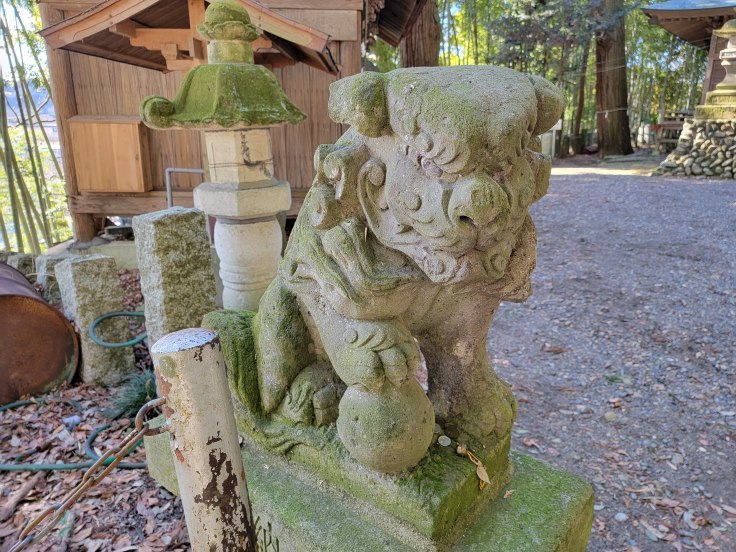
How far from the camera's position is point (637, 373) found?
3760 millimetres

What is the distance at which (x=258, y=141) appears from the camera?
11.2 ft

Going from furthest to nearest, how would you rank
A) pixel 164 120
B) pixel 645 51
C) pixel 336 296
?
pixel 645 51, pixel 164 120, pixel 336 296

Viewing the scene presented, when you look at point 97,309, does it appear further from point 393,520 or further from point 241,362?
point 393,520

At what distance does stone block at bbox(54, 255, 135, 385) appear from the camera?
136 inches

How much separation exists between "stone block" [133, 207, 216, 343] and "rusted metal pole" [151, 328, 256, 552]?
1812 millimetres

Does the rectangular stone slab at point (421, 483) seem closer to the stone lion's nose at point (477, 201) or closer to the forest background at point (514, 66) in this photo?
the stone lion's nose at point (477, 201)

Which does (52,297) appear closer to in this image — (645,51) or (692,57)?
(692,57)

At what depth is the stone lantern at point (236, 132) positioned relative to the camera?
3.07m

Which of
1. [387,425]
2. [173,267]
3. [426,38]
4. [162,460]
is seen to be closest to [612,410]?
[387,425]

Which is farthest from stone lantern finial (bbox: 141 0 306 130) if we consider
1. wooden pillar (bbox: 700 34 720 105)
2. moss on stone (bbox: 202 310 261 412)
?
wooden pillar (bbox: 700 34 720 105)

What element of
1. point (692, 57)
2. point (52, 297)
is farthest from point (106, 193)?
point (692, 57)

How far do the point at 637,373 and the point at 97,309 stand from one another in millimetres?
3596

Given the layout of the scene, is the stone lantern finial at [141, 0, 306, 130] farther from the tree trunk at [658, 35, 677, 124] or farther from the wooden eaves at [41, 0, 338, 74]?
the tree trunk at [658, 35, 677, 124]

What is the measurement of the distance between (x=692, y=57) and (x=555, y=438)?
1846 centimetres
